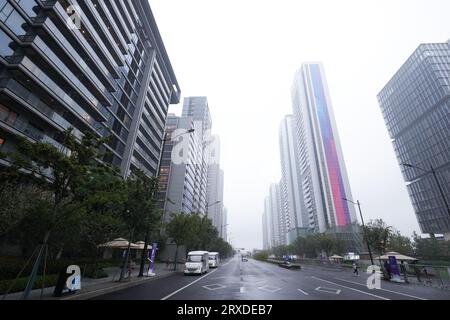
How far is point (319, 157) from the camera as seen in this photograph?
142750 mm

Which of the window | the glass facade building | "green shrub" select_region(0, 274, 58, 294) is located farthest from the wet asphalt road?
the window

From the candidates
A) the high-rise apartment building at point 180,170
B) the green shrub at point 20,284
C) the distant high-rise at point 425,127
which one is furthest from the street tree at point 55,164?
the distant high-rise at point 425,127

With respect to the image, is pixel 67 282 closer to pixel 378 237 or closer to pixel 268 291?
pixel 268 291

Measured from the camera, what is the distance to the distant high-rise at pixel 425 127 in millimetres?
74812

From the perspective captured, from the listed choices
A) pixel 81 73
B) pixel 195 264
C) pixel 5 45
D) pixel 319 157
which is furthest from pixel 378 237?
pixel 319 157

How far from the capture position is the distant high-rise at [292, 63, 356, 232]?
424 ft

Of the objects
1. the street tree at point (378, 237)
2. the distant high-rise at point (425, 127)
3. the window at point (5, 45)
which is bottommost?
the street tree at point (378, 237)

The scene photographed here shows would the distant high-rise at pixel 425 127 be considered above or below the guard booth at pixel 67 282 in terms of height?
above

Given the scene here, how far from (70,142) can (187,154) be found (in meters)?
75.3

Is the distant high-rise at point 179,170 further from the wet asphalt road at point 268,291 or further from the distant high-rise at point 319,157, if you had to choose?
the distant high-rise at point 319,157

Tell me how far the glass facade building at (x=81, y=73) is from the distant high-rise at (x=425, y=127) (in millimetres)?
90993
